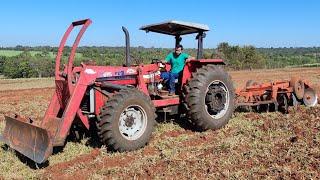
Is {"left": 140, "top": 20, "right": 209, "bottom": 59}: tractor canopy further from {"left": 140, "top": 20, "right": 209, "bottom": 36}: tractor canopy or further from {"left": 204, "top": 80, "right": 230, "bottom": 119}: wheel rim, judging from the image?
{"left": 204, "top": 80, "right": 230, "bottom": 119}: wheel rim

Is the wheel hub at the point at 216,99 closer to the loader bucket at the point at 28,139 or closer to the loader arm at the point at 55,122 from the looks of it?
the loader arm at the point at 55,122

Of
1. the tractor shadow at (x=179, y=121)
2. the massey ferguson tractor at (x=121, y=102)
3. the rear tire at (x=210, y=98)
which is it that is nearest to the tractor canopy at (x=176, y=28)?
the massey ferguson tractor at (x=121, y=102)

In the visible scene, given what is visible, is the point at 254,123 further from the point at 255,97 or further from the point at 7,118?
the point at 7,118

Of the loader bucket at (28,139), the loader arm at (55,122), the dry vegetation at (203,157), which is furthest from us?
the loader arm at (55,122)

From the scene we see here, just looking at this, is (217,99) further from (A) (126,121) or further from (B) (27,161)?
(B) (27,161)

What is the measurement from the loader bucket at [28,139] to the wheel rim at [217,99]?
3.28 metres

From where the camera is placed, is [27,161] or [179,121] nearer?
[27,161]

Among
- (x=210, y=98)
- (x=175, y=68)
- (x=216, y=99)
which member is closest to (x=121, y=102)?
(x=175, y=68)

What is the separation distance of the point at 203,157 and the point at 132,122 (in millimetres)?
1479

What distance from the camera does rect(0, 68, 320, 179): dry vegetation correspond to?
18.6 ft

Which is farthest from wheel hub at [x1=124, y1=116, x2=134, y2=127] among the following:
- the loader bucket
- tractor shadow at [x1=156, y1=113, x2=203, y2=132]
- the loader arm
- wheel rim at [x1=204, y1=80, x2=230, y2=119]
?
wheel rim at [x1=204, y1=80, x2=230, y2=119]

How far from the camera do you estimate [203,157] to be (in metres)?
6.33

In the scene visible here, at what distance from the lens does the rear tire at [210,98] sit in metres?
8.20

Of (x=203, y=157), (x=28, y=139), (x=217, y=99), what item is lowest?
(x=203, y=157)
